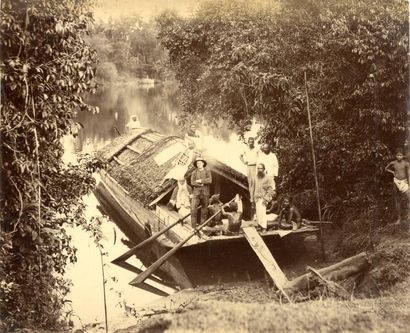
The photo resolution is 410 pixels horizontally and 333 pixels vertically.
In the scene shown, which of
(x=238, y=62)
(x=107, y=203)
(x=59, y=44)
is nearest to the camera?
(x=59, y=44)

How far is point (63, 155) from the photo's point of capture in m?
6.05

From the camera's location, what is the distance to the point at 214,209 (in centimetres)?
622

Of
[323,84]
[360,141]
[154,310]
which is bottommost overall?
[154,310]

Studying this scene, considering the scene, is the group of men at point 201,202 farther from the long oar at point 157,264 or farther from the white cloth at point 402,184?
the white cloth at point 402,184

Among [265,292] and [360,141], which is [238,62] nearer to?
[360,141]

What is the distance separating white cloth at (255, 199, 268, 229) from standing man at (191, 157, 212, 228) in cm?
56

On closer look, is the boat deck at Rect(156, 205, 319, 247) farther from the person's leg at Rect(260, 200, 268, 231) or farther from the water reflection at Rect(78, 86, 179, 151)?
the water reflection at Rect(78, 86, 179, 151)

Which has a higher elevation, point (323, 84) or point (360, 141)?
point (323, 84)

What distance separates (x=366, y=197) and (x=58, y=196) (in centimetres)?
316

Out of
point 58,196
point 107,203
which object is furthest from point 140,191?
point 58,196

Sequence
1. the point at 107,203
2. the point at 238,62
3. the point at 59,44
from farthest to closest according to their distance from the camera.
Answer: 1. the point at 107,203
2. the point at 238,62
3. the point at 59,44

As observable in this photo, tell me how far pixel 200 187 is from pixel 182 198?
0.23 meters

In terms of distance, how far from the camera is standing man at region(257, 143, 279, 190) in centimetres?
645

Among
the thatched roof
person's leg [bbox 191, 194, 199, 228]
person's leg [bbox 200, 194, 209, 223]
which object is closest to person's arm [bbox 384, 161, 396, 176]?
the thatched roof
